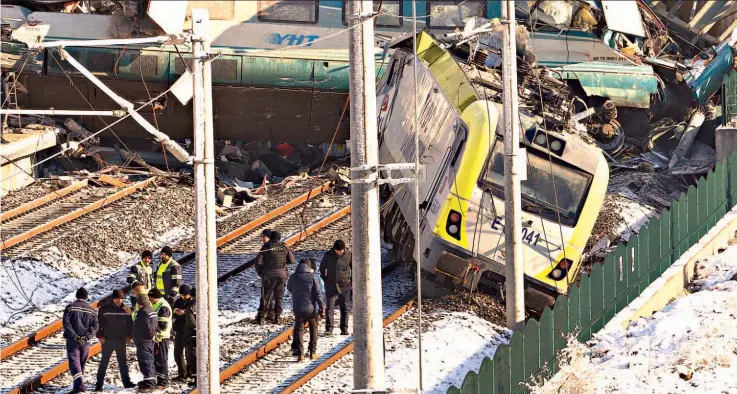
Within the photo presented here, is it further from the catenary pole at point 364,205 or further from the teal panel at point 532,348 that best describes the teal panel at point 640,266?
the catenary pole at point 364,205

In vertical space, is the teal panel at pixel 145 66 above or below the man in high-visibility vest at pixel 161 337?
above

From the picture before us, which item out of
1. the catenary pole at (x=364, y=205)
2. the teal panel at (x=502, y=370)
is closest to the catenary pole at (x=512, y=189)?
the teal panel at (x=502, y=370)

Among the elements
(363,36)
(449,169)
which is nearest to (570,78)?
(449,169)

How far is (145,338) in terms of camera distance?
57.8 ft

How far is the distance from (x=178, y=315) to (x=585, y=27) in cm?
1510

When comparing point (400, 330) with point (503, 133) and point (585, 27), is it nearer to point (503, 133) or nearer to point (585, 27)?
point (503, 133)

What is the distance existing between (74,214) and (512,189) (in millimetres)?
9123

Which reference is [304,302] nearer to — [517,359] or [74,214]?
[517,359]

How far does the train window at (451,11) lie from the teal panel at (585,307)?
1127 cm

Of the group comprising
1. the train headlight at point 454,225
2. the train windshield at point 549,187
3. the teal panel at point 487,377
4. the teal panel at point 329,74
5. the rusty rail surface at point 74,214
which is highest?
the teal panel at point 329,74

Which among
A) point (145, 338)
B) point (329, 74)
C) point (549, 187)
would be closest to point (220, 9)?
point (329, 74)

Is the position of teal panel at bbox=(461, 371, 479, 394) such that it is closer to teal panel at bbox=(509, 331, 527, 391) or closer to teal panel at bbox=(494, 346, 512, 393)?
teal panel at bbox=(494, 346, 512, 393)

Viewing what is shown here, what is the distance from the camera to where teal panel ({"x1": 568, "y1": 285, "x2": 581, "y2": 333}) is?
61.9ft

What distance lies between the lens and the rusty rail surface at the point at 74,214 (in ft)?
78.1
